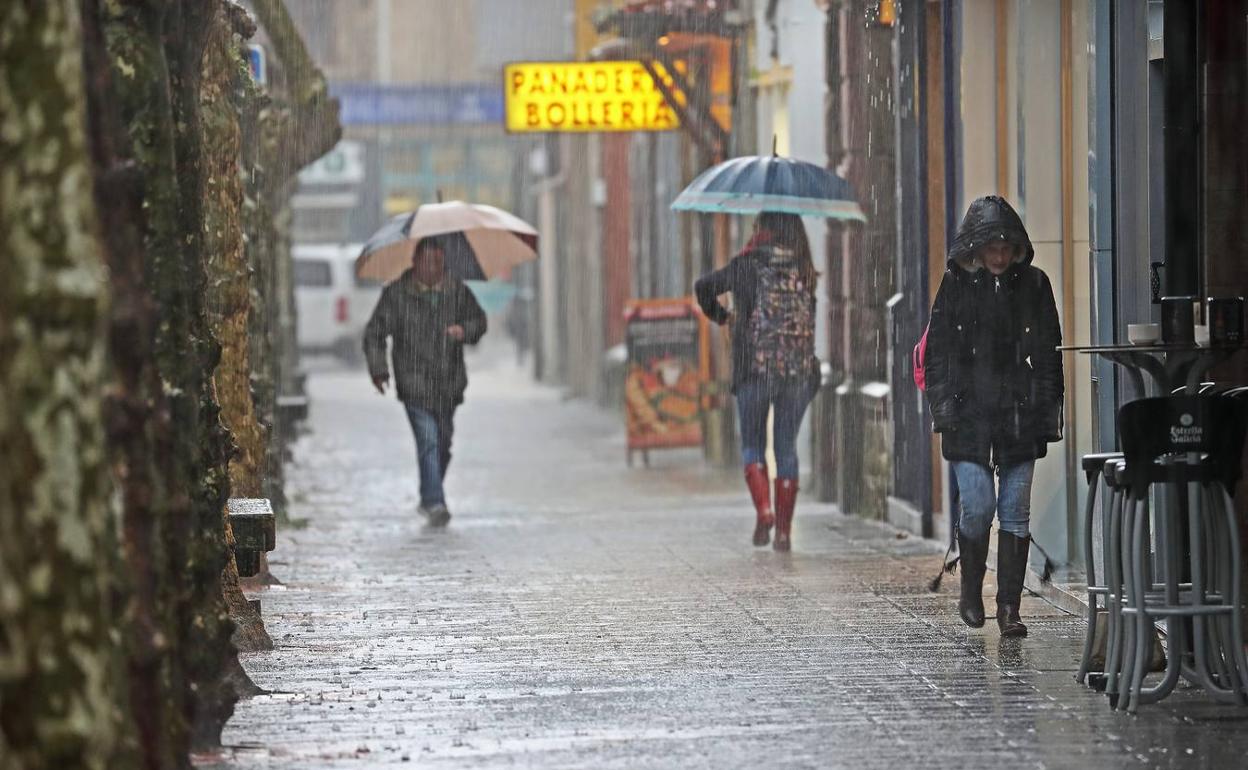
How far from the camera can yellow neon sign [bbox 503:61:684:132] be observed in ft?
62.0

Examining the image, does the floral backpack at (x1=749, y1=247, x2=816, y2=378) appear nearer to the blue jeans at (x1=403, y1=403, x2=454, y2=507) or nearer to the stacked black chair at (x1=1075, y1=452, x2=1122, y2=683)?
the blue jeans at (x1=403, y1=403, x2=454, y2=507)

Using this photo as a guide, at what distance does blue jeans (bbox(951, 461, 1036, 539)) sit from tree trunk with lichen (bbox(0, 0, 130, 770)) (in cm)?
508

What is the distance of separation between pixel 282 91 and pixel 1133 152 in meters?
9.23

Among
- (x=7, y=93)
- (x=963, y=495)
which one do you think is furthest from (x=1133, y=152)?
(x=7, y=93)

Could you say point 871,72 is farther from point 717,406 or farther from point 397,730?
point 397,730

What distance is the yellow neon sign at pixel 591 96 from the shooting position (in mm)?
18906

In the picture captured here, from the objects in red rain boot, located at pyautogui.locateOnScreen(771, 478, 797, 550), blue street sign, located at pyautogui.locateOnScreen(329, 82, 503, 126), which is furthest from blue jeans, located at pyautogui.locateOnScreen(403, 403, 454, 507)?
blue street sign, located at pyautogui.locateOnScreen(329, 82, 503, 126)

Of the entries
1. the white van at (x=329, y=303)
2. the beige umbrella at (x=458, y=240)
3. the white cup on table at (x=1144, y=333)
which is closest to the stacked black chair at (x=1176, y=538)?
the white cup on table at (x=1144, y=333)

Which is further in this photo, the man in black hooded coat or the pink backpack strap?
the pink backpack strap

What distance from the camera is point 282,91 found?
17453mm

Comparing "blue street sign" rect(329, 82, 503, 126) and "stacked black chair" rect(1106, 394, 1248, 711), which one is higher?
"blue street sign" rect(329, 82, 503, 126)

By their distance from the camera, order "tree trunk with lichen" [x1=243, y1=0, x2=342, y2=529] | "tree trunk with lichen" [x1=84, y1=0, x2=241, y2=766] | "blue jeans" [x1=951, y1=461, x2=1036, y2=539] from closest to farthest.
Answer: "tree trunk with lichen" [x1=84, y1=0, x2=241, y2=766], "blue jeans" [x1=951, y1=461, x2=1036, y2=539], "tree trunk with lichen" [x1=243, y1=0, x2=342, y2=529]

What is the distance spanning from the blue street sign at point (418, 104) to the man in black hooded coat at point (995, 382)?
48532 mm

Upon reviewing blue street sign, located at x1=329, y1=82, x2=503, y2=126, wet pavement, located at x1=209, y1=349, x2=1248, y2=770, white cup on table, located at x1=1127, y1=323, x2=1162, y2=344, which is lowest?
wet pavement, located at x1=209, y1=349, x2=1248, y2=770
